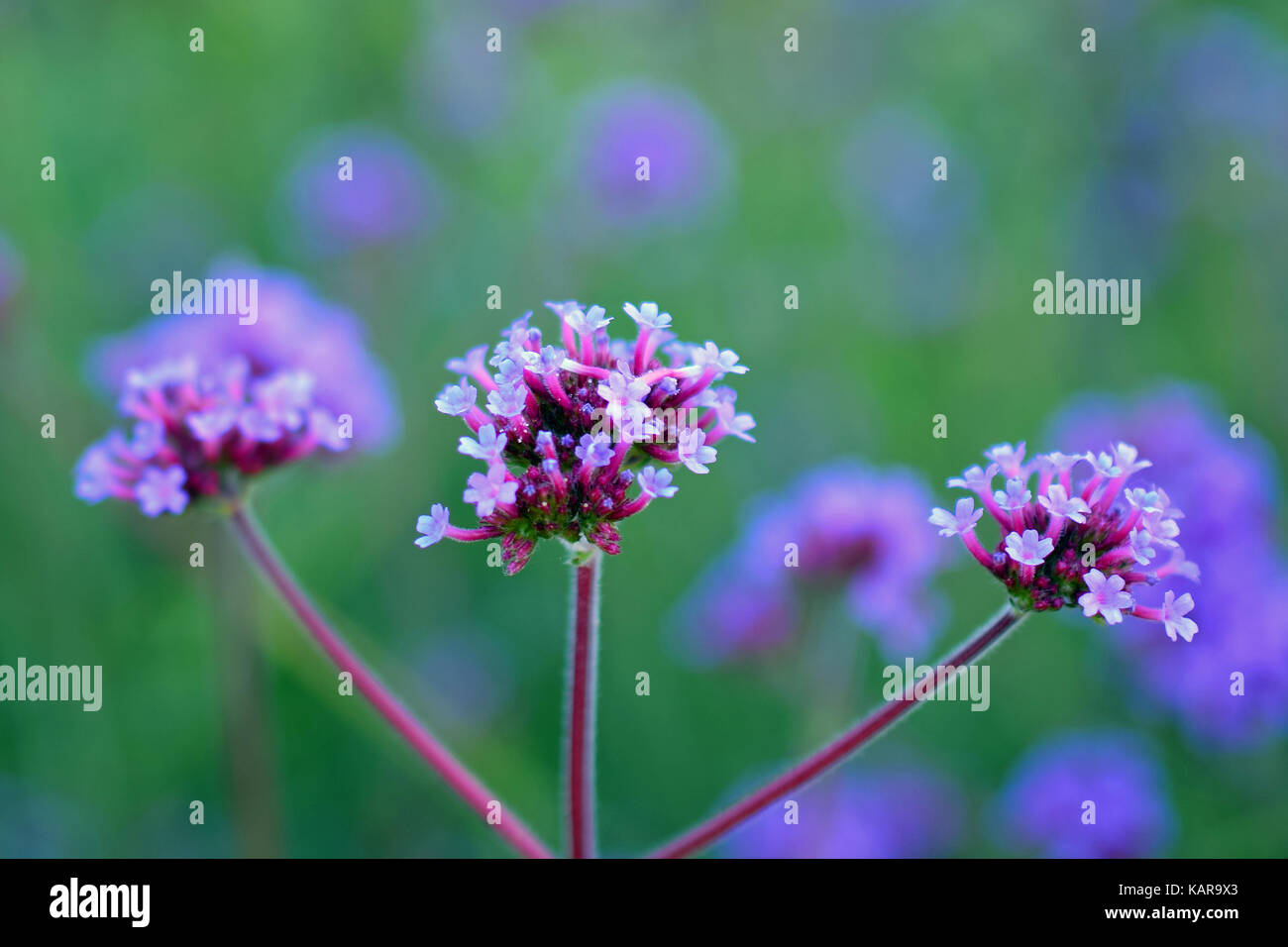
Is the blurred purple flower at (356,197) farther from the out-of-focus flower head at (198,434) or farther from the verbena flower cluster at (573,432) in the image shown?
the verbena flower cluster at (573,432)

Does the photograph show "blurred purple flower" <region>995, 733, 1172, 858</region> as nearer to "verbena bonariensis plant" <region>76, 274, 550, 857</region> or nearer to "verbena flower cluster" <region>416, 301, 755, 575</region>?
"verbena bonariensis plant" <region>76, 274, 550, 857</region>

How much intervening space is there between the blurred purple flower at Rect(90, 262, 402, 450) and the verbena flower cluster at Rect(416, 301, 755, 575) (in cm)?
161

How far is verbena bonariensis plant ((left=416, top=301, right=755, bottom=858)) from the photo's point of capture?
92.0 inches

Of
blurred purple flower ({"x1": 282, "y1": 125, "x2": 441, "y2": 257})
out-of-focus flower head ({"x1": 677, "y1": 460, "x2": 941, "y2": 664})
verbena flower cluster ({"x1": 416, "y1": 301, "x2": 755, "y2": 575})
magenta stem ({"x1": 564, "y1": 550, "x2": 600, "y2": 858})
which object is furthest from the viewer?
blurred purple flower ({"x1": 282, "y1": 125, "x2": 441, "y2": 257})

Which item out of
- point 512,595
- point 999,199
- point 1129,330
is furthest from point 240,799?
point 999,199

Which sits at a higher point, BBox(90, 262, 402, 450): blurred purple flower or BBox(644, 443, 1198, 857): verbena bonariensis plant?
BBox(90, 262, 402, 450): blurred purple flower

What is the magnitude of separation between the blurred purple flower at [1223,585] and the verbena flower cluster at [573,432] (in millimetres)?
2668

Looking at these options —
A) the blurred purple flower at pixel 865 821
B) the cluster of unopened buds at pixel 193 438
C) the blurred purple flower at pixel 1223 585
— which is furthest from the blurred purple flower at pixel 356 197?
the blurred purple flower at pixel 1223 585

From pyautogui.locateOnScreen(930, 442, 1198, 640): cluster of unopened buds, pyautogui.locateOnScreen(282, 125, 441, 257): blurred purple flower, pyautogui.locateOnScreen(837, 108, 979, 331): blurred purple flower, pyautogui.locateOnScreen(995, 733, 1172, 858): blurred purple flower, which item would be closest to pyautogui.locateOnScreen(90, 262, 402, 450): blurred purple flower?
pyautogui.locateOnScreen(930, 442, 1198, 640): cluster of unopened buds

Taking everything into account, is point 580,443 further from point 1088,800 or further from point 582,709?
point 1088,800

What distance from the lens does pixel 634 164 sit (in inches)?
298
